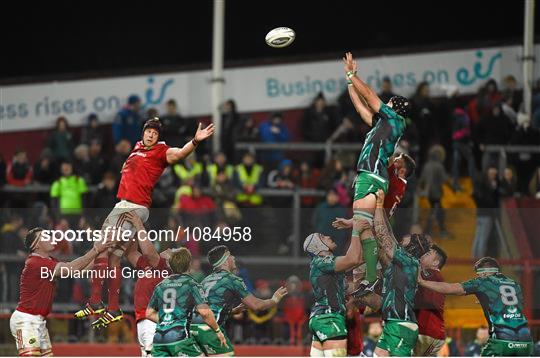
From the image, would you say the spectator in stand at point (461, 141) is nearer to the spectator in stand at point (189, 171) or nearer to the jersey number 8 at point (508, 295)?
the spectator in stand at point (189, 171)

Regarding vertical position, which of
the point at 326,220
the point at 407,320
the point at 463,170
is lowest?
the point at 407,320

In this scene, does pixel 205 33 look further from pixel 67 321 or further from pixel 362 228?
pixel 362 228

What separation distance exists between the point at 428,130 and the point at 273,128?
3005mm

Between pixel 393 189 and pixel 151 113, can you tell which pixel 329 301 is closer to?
pixel 393 189

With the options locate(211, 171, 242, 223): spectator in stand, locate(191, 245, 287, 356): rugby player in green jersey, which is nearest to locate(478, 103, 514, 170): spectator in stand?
locate(211, 171, 242, 223): spectator in stand

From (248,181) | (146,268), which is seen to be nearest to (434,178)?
(248,181)

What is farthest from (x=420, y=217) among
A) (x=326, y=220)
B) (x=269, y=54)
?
(x=269, y=54)

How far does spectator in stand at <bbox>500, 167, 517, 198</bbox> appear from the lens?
27.8 metres

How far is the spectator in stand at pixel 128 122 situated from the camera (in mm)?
29531

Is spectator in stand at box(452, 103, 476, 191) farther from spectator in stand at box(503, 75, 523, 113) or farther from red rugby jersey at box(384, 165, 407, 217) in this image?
red rugby jersey at box(384, 165, 407, 217)

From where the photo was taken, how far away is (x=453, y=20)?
34031 mm

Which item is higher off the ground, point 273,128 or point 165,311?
point 273,128

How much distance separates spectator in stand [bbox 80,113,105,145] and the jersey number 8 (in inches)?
433

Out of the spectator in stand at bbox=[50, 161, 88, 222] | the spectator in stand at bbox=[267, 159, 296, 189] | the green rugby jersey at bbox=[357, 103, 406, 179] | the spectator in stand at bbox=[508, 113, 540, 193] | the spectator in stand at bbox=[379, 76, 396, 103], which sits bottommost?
the green rugby jersey at bbox=[357, 103, 406, 179]
